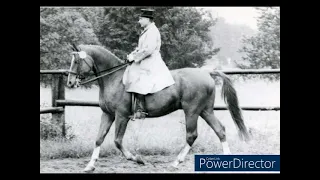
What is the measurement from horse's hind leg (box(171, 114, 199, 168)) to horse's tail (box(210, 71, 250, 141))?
0.67 metres

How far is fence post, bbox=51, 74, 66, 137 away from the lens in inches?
344

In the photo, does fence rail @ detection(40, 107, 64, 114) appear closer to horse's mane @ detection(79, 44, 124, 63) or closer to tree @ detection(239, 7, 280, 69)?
horse's mane @ detection(79, 44, 124, 63)

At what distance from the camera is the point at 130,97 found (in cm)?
800

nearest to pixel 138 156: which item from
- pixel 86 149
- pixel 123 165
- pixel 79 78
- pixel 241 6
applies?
pixel 123 165

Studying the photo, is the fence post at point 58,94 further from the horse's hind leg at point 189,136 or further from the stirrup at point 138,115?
the horse's hind leg at point 189,136

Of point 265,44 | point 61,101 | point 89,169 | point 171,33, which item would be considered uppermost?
point 171,33

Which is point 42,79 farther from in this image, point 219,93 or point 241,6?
point 241,6

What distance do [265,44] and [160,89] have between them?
82.0 inches

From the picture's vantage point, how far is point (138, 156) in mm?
8156

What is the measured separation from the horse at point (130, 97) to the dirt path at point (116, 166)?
12 centimetres

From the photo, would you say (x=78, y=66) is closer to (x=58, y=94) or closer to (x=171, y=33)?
(x=58, y=94)

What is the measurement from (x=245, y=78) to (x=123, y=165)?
8.59 ft

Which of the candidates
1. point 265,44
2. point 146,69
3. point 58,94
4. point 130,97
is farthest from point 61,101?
point 265,44

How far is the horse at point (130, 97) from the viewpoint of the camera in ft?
26.1
